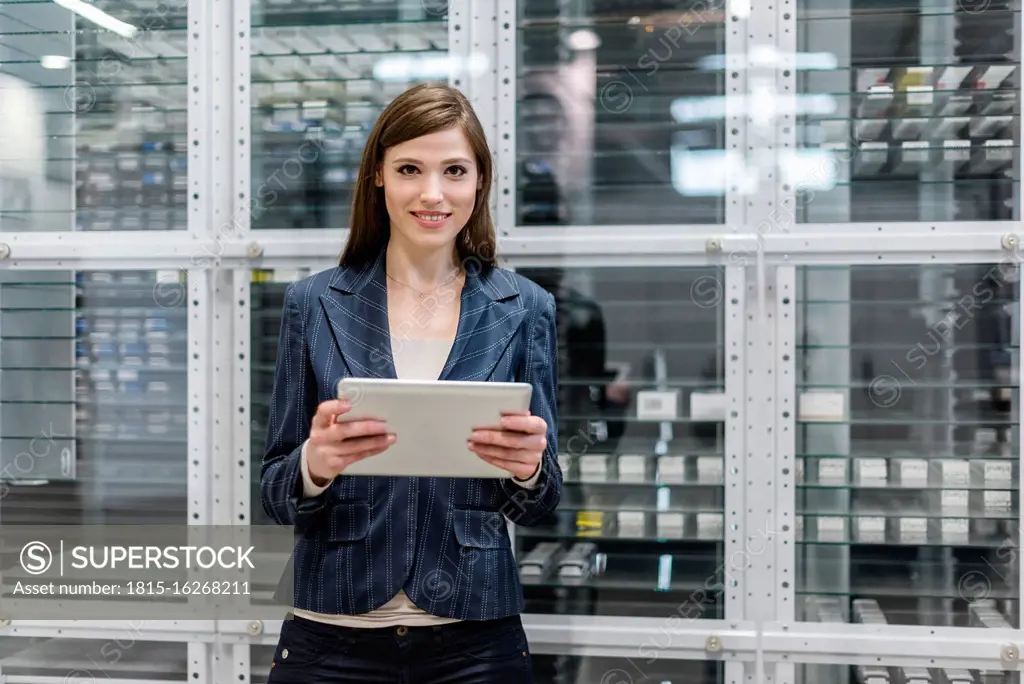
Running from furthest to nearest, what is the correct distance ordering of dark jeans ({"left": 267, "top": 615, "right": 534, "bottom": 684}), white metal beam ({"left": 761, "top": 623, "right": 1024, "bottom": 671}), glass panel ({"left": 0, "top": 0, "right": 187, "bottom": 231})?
1. glass panel ({"left": 0, "top": 0, "right": 187, "bottom": 231})
2. white metal beam ({"left": 761, "top": 623, "right": 1024, "bottom": 671})
3. dark jeans ({"left": 267, "top": 615, "right": 534, "bottom": 684})

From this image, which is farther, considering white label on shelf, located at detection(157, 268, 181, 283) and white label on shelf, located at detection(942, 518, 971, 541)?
white label on shelf, located at detection(157, 268, 181, 283)

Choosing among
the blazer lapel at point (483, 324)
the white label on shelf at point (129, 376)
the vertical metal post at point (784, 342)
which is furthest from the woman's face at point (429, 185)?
the white label on shelf at point (129, 376)

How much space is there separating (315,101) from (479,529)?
1265mm

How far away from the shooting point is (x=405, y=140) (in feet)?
5.11

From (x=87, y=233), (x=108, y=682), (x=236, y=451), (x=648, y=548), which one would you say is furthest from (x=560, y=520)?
(x=87, y=233)

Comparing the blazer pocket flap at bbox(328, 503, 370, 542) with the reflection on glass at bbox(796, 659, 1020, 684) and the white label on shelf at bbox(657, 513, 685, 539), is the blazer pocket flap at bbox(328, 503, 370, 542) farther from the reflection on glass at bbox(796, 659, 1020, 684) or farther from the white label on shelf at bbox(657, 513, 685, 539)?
the reflection on glass at bbox(796, 659, 1020, 684)

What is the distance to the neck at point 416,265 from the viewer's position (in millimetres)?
1634

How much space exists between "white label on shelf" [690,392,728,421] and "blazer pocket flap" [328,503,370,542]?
0.96 metres

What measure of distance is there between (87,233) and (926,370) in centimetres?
209

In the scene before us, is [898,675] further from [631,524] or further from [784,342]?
[784,342]

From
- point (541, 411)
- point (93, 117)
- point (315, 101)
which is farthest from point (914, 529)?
point (93, 117)

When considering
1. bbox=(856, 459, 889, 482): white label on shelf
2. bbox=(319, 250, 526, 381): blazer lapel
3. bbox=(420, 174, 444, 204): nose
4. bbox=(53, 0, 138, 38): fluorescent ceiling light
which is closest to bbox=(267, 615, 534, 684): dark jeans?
bbox=(319, 250, 526, 381): blazer lapel

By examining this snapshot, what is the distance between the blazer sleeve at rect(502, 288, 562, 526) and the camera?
1518 millimetres

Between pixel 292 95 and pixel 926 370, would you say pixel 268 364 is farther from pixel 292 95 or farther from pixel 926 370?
pixel 926 370
